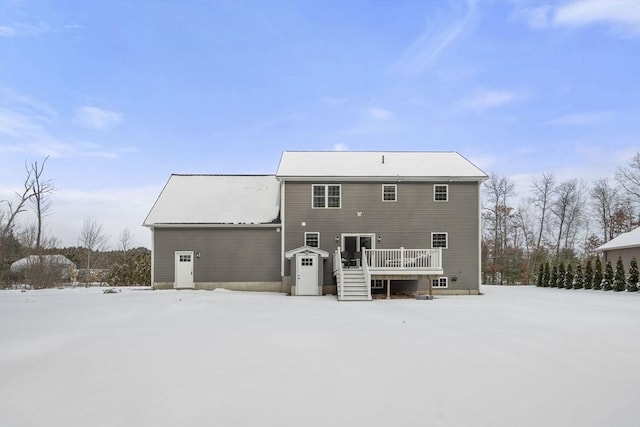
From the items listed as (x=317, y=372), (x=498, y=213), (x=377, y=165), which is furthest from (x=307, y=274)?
(x=498, y=213)

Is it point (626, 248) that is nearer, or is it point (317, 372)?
point (317, 372)

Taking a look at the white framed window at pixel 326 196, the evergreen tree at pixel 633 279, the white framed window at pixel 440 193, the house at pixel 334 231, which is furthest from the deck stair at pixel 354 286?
the evergreen tree at pixel 633 279

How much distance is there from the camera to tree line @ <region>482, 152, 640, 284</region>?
37.8 metres

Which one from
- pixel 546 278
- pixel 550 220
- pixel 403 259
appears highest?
pixel 550 220

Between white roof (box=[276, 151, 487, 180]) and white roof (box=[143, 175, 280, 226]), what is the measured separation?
2246 mm

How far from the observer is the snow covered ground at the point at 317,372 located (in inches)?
181

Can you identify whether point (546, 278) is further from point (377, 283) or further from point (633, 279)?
point (377, 283)

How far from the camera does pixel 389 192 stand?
21156 millimetres

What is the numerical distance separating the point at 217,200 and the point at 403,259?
10091 millimetres

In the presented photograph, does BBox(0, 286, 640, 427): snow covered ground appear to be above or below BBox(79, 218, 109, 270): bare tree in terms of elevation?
below

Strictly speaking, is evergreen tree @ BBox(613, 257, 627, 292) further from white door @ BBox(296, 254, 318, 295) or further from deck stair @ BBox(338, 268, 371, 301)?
white door @ BBox(296, 254, 318, 295)

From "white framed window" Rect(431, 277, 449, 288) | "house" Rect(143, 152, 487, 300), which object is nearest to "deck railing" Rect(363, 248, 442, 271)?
"house" Rect(143, 152, 487, 300)

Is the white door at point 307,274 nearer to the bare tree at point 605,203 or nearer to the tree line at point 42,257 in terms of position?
the tree line at point 42,257

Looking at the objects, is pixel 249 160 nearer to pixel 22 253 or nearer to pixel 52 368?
pixel 22 253
